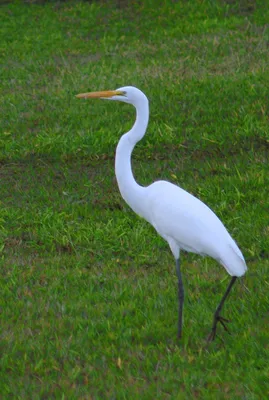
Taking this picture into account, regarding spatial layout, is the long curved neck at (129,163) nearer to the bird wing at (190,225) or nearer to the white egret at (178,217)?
the white egret at (178,217)

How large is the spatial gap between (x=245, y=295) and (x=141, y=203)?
2.95 feet

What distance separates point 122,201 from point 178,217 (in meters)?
2.42

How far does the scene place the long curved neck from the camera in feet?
17.6

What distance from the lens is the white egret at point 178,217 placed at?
15.8ft

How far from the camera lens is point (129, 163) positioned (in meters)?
5.42

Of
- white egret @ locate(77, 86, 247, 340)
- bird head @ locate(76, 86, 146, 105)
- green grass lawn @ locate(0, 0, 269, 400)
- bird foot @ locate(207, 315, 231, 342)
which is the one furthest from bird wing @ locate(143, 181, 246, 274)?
bird head @ locate(76, 86, 146, 105)

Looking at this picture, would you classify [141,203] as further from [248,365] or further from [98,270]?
[248,365]

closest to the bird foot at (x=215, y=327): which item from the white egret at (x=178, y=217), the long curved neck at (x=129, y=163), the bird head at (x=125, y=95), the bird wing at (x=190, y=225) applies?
the white egret at (x=178, y=217)

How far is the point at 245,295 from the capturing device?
212 inches

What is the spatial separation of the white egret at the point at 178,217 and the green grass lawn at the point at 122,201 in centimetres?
37

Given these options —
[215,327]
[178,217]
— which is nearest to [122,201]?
[178,217]

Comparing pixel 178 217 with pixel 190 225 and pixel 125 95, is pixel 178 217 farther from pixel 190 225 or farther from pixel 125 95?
pixel 125 95

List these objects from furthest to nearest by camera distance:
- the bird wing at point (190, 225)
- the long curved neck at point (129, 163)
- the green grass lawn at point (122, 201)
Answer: the long curved neck at point (129, 163)
the bird wing at point (190, 225)
the green grass lawn at point (122, 201)

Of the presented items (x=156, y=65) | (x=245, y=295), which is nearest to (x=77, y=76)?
(x=156, y=65)
